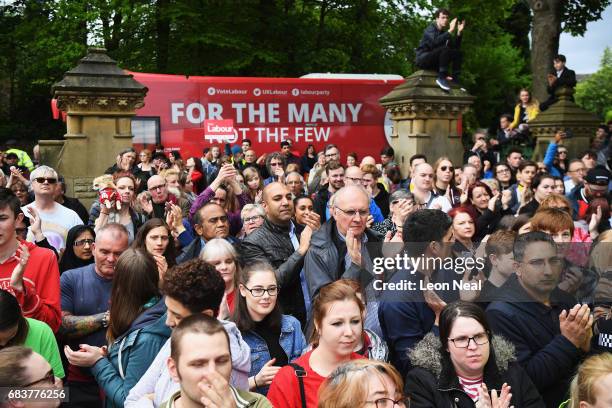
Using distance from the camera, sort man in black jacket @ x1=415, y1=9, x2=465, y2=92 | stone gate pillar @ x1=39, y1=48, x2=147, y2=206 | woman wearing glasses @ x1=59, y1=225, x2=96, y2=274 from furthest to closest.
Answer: man in black jacket @ x1=415, y1=9, x2=465, y2=92
stone gate pillar @ x1=39, y1=48, x2=147, y2=206
woman wearing glasses @ x1=59, y1=225, x2=96, y2=274

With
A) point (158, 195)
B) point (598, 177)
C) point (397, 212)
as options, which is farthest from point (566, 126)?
point (158, 195)

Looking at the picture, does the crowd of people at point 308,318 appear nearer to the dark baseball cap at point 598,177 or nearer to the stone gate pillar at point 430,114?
the dark baseball cap at point 598,177

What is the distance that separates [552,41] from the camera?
853 inches

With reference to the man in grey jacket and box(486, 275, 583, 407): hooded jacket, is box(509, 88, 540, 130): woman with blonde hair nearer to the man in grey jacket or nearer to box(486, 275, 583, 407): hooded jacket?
box(486, 275, 583, 407): hooded jacket

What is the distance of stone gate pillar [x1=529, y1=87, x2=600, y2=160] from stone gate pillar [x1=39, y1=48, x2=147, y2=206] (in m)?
9.16

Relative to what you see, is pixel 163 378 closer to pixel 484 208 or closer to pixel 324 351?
Result: pixel 324 351

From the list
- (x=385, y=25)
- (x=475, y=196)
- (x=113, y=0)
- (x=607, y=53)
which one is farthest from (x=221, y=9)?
(x=607, y=53)

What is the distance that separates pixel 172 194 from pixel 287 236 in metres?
2.54

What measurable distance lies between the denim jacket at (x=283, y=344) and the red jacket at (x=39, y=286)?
3.94 ft

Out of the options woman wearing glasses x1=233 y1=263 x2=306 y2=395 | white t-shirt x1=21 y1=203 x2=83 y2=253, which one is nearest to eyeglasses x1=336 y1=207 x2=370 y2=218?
woman wearing glasses x1=233 y1=263 x2=306 y2=395

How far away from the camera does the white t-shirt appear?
264 inches

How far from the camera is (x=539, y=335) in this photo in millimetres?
3920

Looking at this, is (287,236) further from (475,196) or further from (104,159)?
(104,159)

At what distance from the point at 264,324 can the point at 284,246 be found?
181 centimetres
